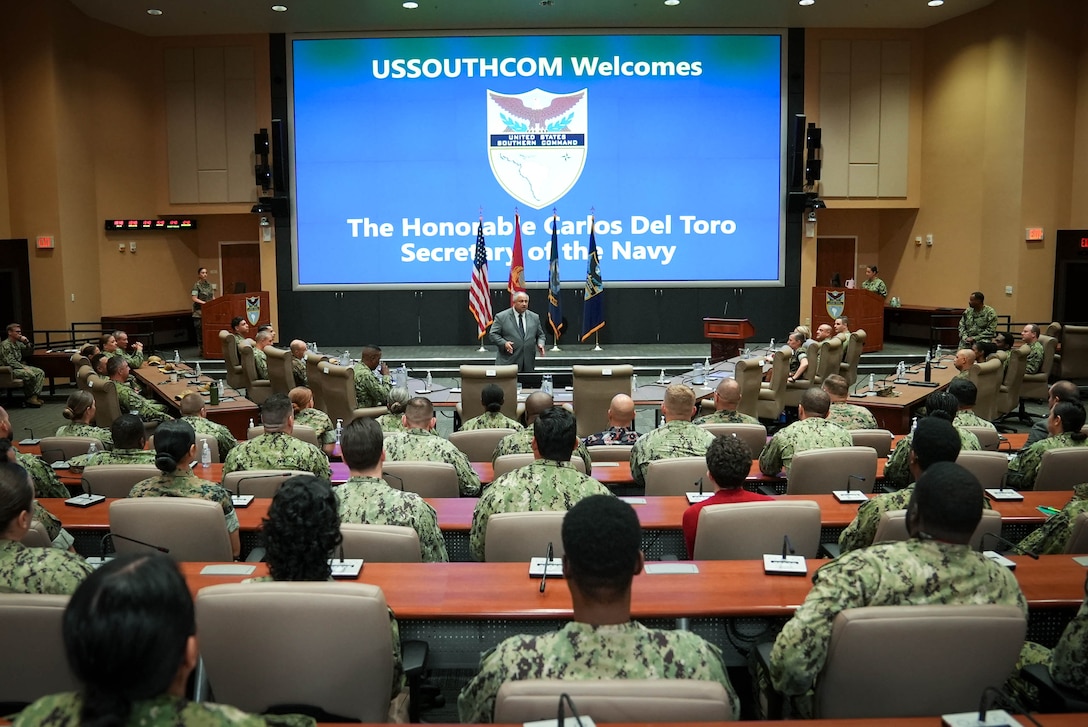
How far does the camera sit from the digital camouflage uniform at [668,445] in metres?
5.05

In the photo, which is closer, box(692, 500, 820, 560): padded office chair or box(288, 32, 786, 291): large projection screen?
box(692, 500, 820, 560): padded office chair

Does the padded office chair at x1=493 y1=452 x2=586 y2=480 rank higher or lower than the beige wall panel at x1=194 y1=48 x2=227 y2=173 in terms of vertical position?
lower

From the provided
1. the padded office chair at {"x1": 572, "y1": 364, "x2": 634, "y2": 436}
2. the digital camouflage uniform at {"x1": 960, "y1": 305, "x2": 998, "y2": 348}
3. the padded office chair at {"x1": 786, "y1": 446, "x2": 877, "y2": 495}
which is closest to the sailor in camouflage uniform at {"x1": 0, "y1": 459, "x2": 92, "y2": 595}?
the padded office chair at {"x1": 786, "y1": 446, "x2": 877, "y2": 495}

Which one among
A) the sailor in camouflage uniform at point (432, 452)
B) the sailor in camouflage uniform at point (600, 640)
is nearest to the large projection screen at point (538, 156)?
the sailor in camouflage uniform at point (432, 452)

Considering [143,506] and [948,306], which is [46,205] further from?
[948,306]

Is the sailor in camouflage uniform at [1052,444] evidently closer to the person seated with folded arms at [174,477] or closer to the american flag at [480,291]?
the person seated with folded arms at [174,477]

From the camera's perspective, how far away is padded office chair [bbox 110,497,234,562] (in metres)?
3.60

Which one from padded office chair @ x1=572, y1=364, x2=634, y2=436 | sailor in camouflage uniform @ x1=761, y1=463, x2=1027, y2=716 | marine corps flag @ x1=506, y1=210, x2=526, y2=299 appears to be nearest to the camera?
sailor in camouflage uniform @ x1=761, y1=463, x2=1027, y2=716

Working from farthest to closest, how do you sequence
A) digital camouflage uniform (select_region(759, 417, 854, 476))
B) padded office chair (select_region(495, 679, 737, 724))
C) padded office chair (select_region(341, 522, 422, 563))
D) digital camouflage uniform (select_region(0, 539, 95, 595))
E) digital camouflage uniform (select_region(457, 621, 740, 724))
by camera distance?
digital camouflage uniform (select_region(759, 417, 854, 476)) < padded office chair (select_region(341, 522, 422, 563)) < digital camouflage uniform (select_region(0, 539, 95, 595)) < digital camouflage uniform (select_region(457, 621, 740, 724)) < padded office chair (select_region(495, 679, 737, 724))

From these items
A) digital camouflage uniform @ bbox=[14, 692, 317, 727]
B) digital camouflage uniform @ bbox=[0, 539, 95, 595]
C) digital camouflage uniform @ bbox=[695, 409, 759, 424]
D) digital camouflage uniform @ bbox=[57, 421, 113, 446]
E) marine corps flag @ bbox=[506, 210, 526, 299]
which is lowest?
digital camouflage uniform @ bbox=[57, 421, 113, 446]

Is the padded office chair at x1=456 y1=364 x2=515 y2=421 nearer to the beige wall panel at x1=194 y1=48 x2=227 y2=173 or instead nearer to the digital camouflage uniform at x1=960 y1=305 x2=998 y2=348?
the digital camouflage uniform at x1=960 y1=305 x2=998 y2=348

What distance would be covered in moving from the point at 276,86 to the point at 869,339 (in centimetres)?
1079

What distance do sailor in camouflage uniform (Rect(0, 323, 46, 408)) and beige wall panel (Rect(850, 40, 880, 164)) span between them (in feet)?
44.6

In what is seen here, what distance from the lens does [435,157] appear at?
15.4 metres
